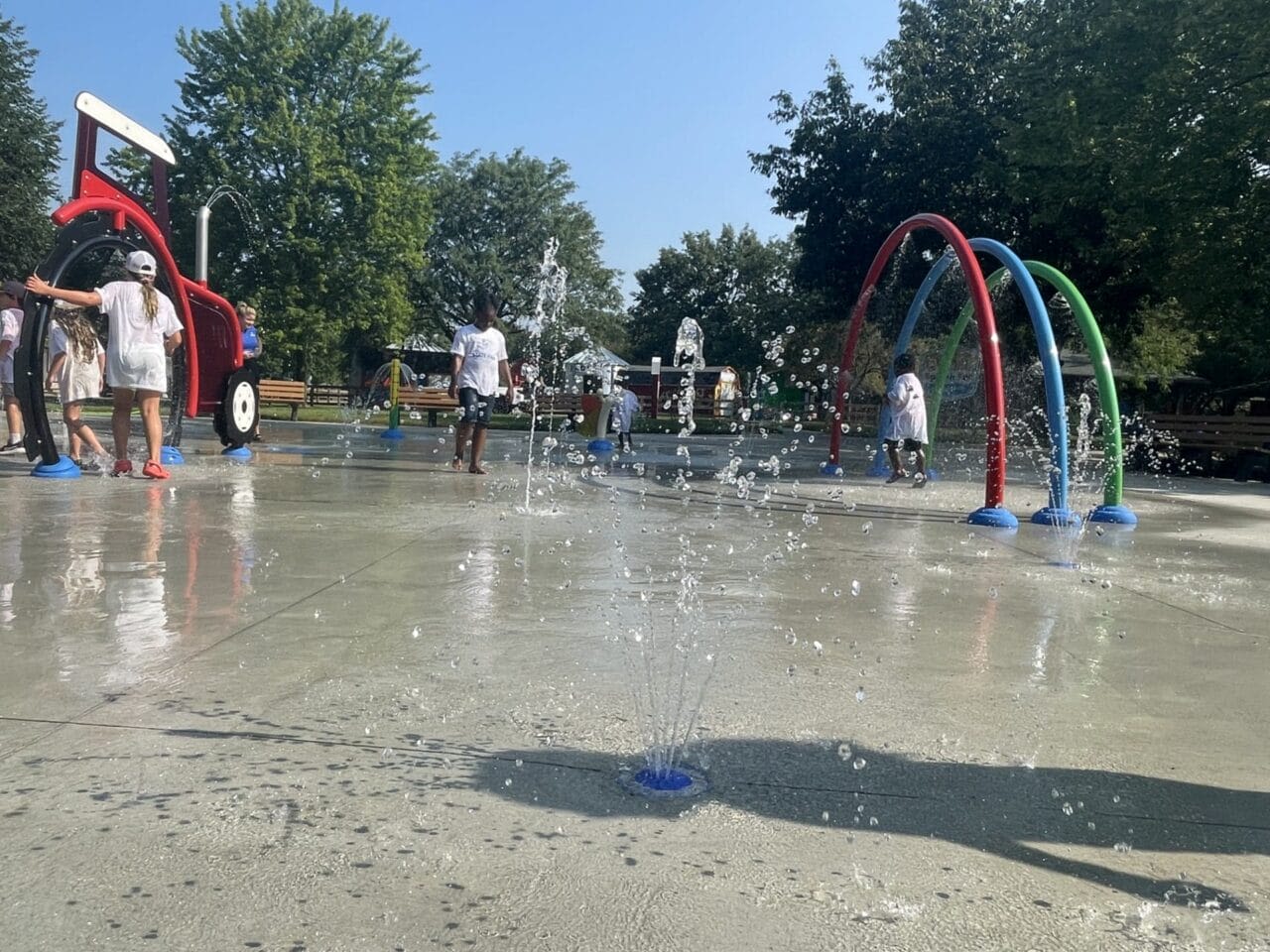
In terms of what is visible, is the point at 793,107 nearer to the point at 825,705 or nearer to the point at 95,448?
the point at 95,448

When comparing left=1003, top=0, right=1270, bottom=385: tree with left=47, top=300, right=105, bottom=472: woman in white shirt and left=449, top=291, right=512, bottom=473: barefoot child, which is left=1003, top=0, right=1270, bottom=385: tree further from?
left=47, top=300, right=105, bottom=472: woman in white shirt

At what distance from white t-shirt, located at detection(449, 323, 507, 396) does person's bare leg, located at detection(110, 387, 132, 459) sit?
316cm

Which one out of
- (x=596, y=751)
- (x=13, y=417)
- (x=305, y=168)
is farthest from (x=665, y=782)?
(x=305, y=168)

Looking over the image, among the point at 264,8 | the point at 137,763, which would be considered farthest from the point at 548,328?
the point at 137,763

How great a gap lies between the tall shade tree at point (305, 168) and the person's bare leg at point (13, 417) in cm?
A: 3127

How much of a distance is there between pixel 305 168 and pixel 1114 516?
37696 mm

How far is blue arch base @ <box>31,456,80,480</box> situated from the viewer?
9.48 metres

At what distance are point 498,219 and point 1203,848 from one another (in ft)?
191

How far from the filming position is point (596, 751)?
315 centimetres

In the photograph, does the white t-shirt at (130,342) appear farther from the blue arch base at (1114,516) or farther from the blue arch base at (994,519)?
the blue arch base at (1114,516)

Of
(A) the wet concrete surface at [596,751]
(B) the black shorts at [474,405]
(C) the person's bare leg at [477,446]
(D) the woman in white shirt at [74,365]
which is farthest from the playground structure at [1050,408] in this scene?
(D) the woman in white shirt at [74,365]

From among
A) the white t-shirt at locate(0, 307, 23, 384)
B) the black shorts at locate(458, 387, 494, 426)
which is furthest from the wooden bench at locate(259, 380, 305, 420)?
the black shorts at locate(458, 387, 494, 426)

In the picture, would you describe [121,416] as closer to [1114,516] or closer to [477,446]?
[477,446]

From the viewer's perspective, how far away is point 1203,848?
2.62 meters
